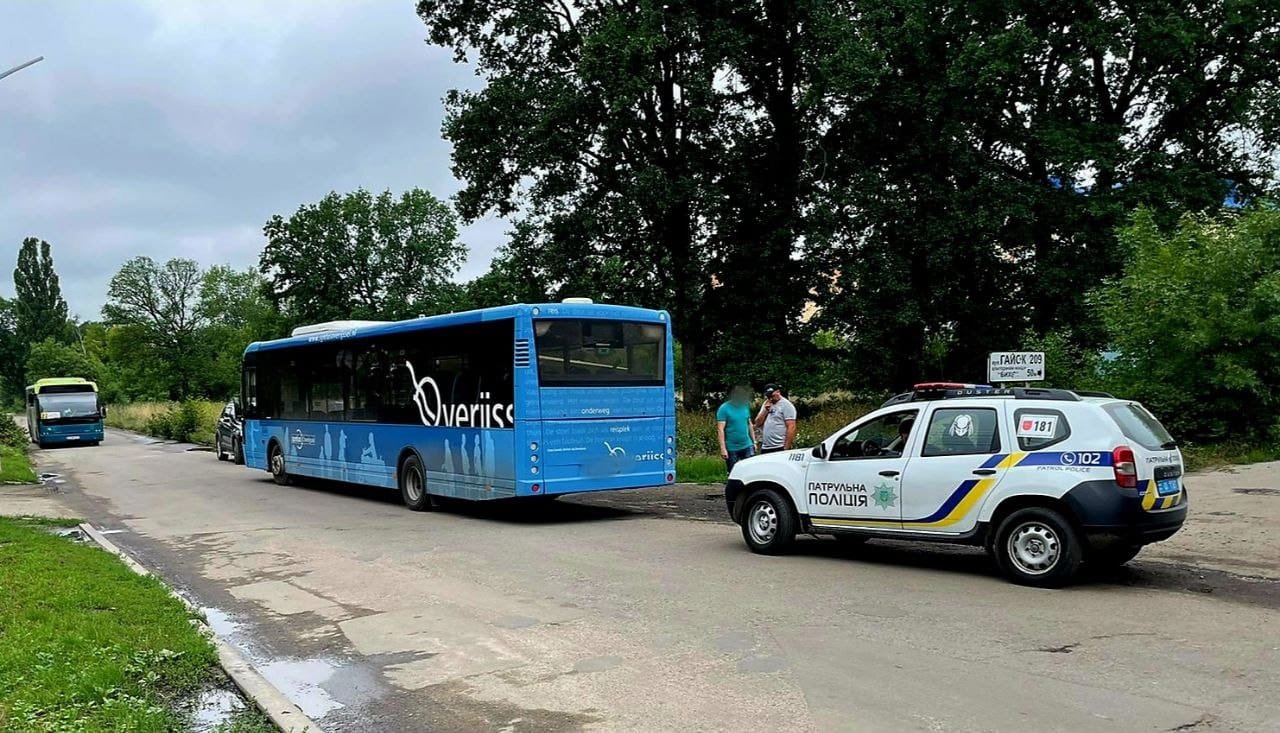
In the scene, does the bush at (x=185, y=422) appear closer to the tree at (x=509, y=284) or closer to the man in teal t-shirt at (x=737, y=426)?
the tree at (x=509, y=284)

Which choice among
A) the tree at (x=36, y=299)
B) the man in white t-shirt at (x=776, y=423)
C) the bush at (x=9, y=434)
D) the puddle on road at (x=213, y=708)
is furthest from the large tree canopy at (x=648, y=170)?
the tree at (x=36, y=299)

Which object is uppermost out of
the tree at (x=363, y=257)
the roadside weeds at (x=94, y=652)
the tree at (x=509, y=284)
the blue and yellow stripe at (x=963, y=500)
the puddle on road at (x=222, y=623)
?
the tree at (x=363, y=257)

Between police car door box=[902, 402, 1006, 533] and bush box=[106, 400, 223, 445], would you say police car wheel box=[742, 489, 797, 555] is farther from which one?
bush box=[106, 400, 223, 445]

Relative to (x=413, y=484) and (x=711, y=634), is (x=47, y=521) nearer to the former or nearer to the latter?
(x=413, y=484)

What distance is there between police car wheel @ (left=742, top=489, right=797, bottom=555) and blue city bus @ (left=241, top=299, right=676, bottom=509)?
12.3ft

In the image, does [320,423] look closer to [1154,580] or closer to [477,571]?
[477,571]

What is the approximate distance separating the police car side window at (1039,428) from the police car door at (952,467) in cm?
16

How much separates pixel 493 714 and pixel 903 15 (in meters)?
26.1

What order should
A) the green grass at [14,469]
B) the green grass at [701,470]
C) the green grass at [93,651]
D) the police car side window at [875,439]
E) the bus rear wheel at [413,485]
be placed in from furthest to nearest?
the green grass at [14,469]
the green grass at [701,470]
the bus rear wheel at [413,485]
the police car side window at [875,439]
the green grass at [93,651]

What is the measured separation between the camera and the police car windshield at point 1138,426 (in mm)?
8680

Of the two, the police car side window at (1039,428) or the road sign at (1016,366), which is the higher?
the road sign at (1016,366)

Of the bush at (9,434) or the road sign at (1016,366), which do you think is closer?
the road sign at (1016,366)

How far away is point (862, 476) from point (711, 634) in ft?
10.6

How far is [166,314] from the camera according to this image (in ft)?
285
